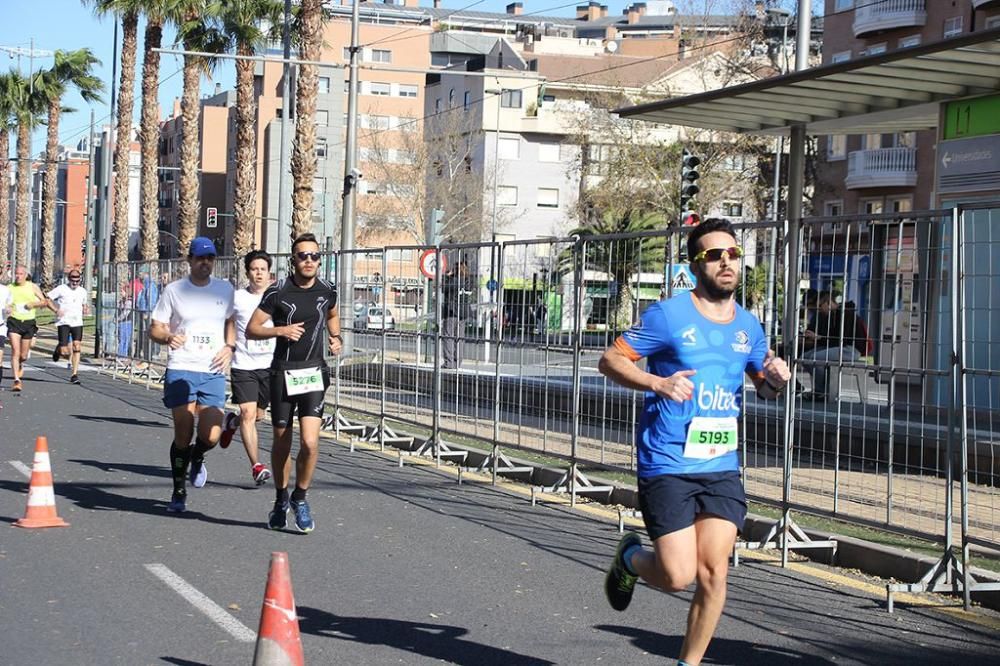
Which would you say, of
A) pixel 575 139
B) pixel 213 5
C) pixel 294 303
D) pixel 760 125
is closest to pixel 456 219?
pixel 575 139

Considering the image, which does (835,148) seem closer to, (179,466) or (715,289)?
(179,466)

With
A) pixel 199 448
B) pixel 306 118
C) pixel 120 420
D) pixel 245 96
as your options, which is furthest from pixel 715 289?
pixel 245 96

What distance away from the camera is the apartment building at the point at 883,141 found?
45125 mm

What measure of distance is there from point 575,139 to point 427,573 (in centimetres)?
4897

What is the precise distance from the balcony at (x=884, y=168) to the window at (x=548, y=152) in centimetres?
3591

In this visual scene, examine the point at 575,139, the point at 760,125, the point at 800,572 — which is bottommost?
the point at 800,572

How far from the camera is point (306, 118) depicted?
101 feet

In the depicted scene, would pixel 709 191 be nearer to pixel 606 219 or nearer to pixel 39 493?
pixel 606 219

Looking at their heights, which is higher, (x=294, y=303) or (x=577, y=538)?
(x=294, y=303)

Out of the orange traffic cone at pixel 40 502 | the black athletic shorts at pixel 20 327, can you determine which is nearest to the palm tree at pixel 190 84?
the black athletic shorts at pixel 20 327

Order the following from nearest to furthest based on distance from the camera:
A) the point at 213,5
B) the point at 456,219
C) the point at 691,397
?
the point at 691,397, the point at 213,5, the point at 456,219

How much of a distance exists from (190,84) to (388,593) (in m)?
35.9

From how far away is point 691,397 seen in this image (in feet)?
19.4

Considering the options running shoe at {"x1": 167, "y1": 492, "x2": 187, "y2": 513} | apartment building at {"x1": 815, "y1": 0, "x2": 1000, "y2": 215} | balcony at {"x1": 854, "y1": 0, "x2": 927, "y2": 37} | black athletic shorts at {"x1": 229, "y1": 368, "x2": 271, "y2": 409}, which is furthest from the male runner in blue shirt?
balcony at {"x1": 854, "y1": 0, "x2": 927, "y2": 37}
